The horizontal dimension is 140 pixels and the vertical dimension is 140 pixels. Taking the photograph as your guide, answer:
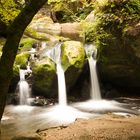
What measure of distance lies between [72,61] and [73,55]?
33cm

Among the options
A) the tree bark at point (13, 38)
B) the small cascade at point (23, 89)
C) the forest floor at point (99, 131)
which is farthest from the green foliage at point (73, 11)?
the tree bark at point (13, 38)

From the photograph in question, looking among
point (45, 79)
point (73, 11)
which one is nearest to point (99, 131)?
Answer: point (45, 79)

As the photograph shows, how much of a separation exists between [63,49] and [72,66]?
991mm

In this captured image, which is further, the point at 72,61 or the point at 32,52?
the point at 32,52

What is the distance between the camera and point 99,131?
7.70 metres

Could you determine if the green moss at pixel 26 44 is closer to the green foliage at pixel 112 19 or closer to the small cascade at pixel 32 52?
the small cascade at pixel 32 52

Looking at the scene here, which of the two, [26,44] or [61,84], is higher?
[26,44]

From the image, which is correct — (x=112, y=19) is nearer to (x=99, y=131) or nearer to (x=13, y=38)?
(x=99, y=131)

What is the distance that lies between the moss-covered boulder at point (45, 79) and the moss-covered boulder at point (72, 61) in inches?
22.7

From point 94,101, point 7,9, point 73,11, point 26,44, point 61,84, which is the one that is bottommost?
point 94,101

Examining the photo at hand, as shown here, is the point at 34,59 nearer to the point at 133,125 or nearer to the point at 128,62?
the point at 128,62

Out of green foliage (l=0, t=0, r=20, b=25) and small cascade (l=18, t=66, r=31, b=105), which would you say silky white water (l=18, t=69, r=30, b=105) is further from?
green foliage (l=0, t=0, r=20, b=25)

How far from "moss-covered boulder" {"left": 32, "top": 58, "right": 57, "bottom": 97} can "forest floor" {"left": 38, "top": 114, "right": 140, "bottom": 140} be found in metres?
4.79

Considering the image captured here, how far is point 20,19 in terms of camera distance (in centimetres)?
495
